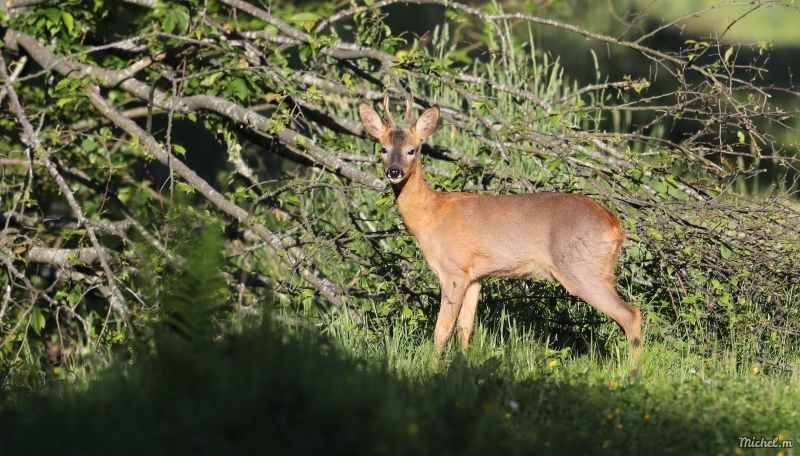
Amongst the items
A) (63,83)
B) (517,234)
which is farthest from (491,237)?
(63,83)

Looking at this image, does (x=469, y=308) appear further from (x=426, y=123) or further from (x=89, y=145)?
(x=89, y=145)

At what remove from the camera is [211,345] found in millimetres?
3861

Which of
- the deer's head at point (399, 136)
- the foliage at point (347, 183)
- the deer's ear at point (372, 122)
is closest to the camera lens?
the foliage at point (347, 183)

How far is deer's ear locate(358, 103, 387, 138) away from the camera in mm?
6387

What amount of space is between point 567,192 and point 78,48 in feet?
12.8

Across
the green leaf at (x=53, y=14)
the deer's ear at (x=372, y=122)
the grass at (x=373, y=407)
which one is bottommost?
the grass at (x=373, y=407)

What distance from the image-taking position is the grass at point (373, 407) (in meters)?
3.18

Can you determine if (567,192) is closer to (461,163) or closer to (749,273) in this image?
(461,163)

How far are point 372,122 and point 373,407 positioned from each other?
342 cm

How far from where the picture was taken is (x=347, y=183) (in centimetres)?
730

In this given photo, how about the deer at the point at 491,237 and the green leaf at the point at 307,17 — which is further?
the green leaf at the point at 307,17

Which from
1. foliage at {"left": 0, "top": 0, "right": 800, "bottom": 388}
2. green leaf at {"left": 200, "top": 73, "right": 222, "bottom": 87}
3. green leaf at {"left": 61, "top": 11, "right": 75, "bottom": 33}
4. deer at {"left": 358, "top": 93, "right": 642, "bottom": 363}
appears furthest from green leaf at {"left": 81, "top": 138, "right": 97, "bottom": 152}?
deer at {"left": 358, "top": 93, "right": 642, "bottom": 363}

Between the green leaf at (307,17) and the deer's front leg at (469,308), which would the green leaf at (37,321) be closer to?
the green leaf at (307,17)

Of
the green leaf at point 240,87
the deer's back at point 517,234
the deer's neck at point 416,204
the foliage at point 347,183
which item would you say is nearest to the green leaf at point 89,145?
the foliage at point 347,183
